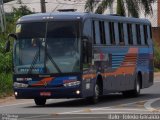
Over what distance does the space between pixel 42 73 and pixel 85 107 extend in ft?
5.89

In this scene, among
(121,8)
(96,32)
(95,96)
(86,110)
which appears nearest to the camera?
(86,110)

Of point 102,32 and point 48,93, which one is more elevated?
point 102,32

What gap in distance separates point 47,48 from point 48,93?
1.48 m

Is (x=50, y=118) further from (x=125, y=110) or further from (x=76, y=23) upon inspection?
(x=76, y=23)

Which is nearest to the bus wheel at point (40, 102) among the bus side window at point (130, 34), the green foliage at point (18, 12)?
the bus side window at point (130, 34)

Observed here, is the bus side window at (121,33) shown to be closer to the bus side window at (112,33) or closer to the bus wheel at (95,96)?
the bus side window at (112,33)

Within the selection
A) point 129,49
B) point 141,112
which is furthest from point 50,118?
point 129,49

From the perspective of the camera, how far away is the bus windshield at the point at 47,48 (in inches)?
921

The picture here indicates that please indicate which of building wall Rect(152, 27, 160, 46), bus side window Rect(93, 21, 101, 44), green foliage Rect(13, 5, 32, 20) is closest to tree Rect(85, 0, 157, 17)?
green foliage Rect(13, 5, 32, 20)

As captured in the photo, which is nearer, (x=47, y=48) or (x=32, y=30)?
(x=47, y=48)

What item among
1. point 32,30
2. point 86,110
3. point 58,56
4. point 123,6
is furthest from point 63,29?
point 123,6

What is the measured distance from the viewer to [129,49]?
93.3 feet

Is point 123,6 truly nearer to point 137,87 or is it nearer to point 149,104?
point 137,87

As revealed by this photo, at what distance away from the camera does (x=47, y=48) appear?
928 inches
